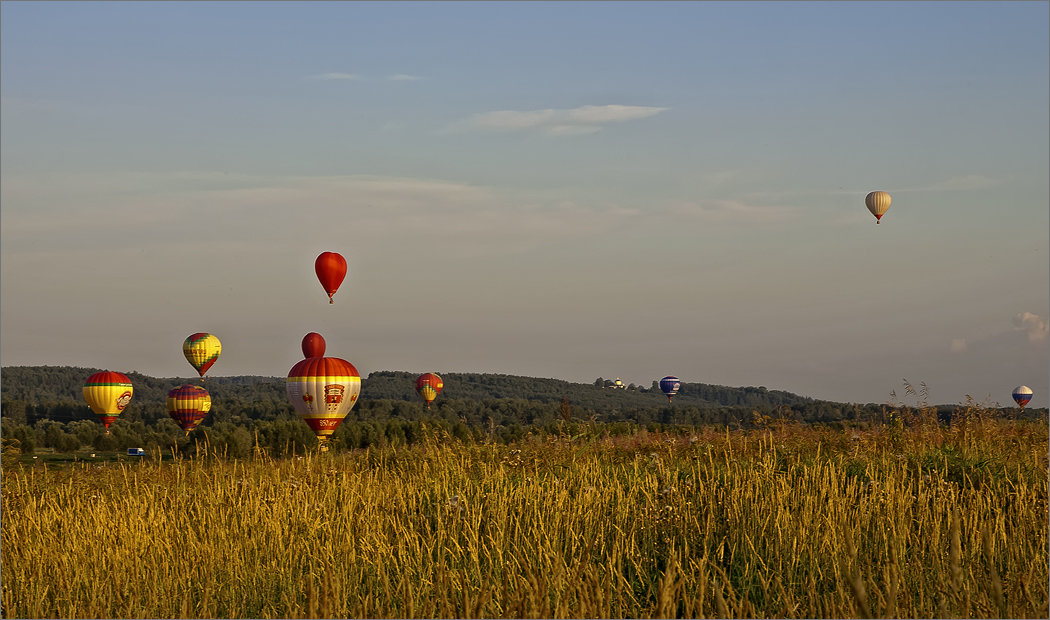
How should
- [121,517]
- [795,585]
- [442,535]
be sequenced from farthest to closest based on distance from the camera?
[121,517] → [442,535] → [795,585]

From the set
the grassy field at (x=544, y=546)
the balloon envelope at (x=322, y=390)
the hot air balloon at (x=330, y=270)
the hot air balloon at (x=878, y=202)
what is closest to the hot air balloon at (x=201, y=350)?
the balloon envelope at (x=322, y=390)

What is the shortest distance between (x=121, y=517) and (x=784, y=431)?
960cm

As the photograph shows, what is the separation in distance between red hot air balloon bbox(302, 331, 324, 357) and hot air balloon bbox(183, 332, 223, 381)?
10902 mm

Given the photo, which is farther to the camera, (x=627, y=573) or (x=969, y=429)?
(x=969, y=429)

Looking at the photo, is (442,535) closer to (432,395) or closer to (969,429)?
(969,429)

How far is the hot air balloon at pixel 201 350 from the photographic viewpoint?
277 feet

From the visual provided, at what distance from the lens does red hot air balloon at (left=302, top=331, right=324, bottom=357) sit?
80.0 meters

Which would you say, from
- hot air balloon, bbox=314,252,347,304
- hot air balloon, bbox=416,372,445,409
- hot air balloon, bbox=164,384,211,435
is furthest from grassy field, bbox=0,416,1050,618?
hot air balloon, bbox=416,372,445,409

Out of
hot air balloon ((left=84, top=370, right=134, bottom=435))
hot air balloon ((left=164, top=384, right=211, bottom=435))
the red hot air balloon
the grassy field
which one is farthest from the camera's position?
hot air balloon ((left=164, top=384, right=211, bottom=435))

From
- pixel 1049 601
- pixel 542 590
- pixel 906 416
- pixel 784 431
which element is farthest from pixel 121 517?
pixel 906 416

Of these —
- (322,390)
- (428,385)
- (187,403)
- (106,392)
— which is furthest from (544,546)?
(428,385)

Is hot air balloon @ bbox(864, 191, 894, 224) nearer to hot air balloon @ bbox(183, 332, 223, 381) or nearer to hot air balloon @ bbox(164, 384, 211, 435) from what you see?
hot air balloon @ bbox(183, 332, 223, 381)

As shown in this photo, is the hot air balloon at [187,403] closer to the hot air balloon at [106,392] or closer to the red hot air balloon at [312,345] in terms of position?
the hot air balloon at [106,392]

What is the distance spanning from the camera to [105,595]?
7.48m
